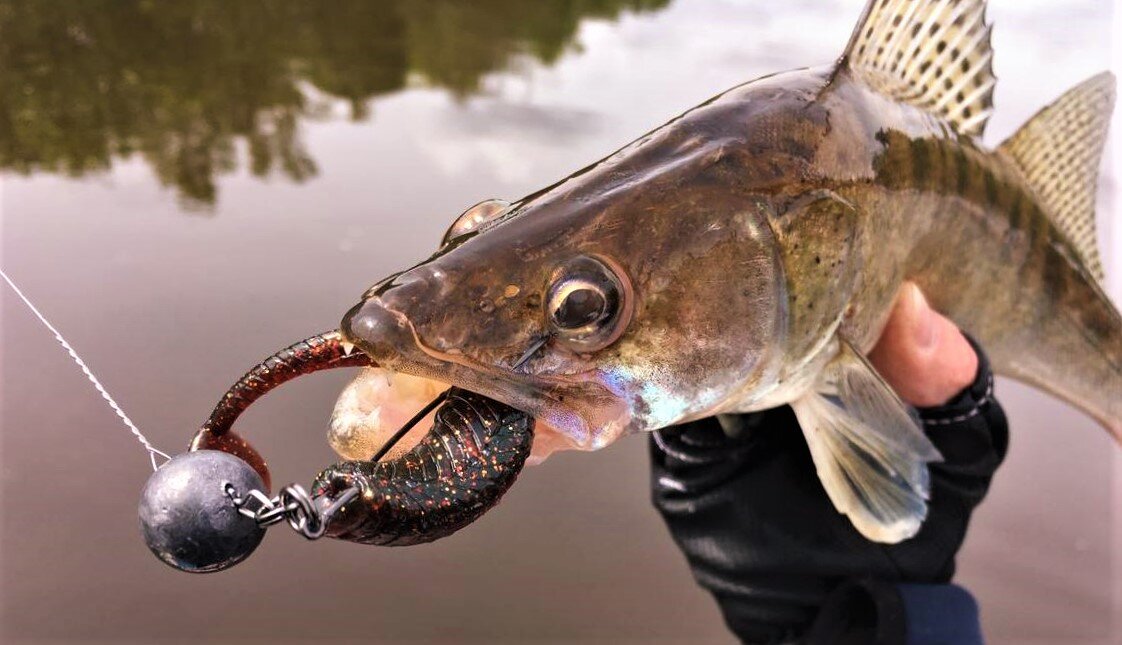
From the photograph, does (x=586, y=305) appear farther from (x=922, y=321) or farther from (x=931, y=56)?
(x=931, y=56)

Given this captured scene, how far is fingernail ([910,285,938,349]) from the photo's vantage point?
1.74m

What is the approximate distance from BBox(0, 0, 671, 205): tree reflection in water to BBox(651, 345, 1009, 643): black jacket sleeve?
330 cm

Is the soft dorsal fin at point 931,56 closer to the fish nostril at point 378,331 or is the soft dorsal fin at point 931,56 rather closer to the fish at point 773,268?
the fish at point 773,268

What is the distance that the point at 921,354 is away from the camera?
180 centimetres

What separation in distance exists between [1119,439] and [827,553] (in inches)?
42.3

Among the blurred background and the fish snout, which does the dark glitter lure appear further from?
the blurred background

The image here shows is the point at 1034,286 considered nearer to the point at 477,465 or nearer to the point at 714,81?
the point at 477,465

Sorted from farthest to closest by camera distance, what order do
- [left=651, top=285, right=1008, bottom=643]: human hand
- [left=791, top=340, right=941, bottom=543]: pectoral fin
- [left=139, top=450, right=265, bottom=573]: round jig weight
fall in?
[left=651, top=285, right=1008, bottom=643]: human hand
[left=791, top=340, right=941, bottom=543]: pectoral fin
[left=139, top=450, right=265, bottom=573]: round jig weight

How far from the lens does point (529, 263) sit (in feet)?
3.92

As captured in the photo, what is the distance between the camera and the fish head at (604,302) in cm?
113

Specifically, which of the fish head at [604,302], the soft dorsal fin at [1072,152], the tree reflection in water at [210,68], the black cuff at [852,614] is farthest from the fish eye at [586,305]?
the tree reflection in water at [210,68]

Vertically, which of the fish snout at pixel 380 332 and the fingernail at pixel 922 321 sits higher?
the fish snout at pixel 380 332

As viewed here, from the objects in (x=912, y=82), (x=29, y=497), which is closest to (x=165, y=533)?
(x=912, y=82)

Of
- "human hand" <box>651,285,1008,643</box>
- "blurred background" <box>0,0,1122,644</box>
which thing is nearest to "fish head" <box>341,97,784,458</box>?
"human hand" <box>651,285,1008,643</box>
